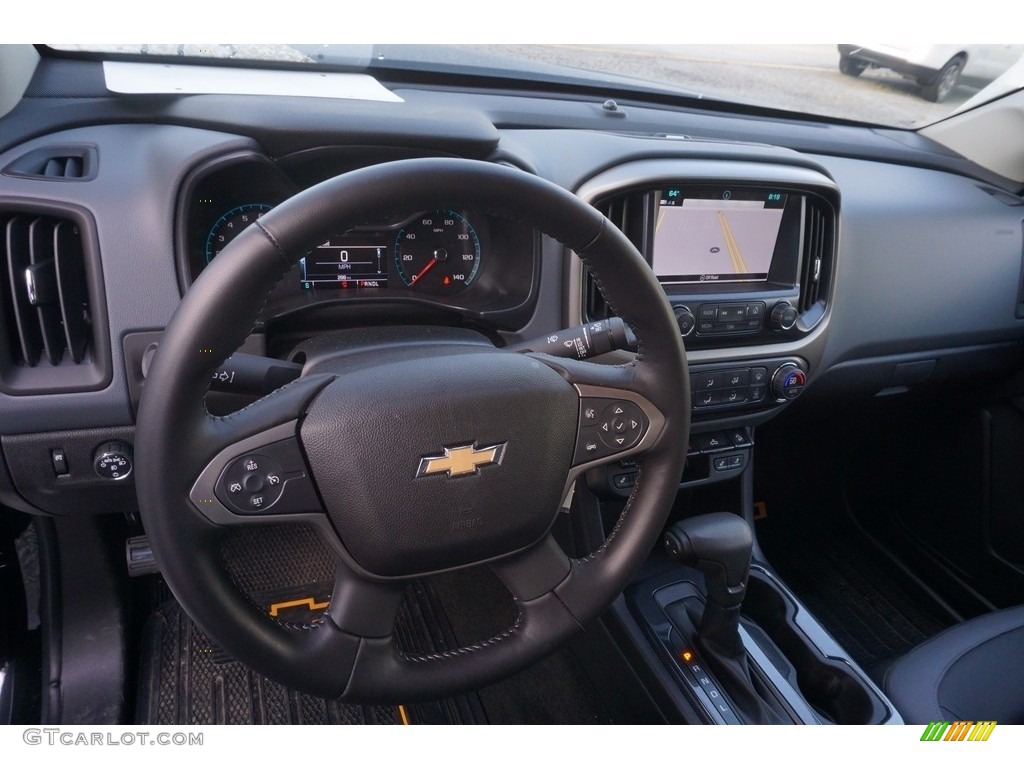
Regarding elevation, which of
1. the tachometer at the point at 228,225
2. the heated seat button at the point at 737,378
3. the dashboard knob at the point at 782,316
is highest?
the tachometer at the point at 228,225

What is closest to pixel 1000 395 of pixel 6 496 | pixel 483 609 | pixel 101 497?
pixel 483 609

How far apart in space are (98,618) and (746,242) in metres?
1.57

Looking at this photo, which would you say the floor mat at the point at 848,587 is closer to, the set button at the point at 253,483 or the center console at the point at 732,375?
the center console at the point at 732,375

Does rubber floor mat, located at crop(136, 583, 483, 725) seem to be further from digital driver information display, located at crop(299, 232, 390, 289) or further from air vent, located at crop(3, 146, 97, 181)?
air vent, located at crop(3, 146, 97, 181)

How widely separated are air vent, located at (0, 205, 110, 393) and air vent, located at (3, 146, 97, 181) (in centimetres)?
6

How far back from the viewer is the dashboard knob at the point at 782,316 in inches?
62.7

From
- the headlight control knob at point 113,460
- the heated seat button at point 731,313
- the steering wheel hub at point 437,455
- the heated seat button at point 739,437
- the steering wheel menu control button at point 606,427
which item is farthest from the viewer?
the heated seat button at point 739,437

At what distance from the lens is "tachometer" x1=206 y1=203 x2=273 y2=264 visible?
4.02ft

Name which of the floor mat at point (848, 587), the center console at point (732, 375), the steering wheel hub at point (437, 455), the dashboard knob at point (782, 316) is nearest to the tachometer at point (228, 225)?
the steering wheel hub at point (437, 455)

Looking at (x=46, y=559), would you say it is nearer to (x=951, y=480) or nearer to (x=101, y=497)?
(x=101, y=497)

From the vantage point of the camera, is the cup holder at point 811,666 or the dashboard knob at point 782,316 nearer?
the cup holder at point 811,666

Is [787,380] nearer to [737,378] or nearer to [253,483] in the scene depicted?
[737,378]

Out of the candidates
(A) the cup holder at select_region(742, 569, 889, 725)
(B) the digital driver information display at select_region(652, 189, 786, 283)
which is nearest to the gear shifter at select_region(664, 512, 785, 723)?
(A) the cup holder at select_region(742, 569, 889, 725)

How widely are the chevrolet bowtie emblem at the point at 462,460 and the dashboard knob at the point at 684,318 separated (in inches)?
25.2
